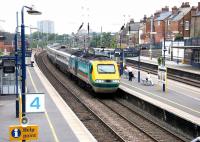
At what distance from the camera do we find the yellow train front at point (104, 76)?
28500 millimetres

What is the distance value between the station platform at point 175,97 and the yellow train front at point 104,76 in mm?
1491

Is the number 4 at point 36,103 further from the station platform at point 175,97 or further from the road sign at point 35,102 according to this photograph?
the station platform at point 175,97

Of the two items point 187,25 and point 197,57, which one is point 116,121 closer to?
point 197,57

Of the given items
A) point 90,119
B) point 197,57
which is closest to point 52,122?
point 90,119

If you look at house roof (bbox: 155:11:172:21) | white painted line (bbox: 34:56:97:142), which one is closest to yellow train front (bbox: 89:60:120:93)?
white painted line (bbox: 34:56:97:142)

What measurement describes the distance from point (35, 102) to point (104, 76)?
592 inches

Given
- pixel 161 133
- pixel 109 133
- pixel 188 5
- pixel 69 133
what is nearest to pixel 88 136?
pixel 69 133

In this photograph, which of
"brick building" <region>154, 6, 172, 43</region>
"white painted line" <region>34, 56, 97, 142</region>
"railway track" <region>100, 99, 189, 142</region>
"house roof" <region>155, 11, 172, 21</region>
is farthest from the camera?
"house roof" <region>155, 11, 172, 21</region>

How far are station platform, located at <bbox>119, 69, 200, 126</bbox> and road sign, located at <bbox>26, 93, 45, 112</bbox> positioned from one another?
307 inches

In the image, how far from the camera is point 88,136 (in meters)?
17.0

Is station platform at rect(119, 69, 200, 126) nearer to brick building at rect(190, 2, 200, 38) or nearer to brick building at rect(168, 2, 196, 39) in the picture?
brick building at rect(190, 2, 200, 38)

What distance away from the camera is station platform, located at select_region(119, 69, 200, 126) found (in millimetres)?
21641

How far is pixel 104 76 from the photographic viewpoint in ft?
93.6

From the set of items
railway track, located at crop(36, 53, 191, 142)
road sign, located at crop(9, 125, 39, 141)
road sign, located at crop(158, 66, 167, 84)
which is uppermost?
road sign, located at crop(158, 66, 167, 84)
